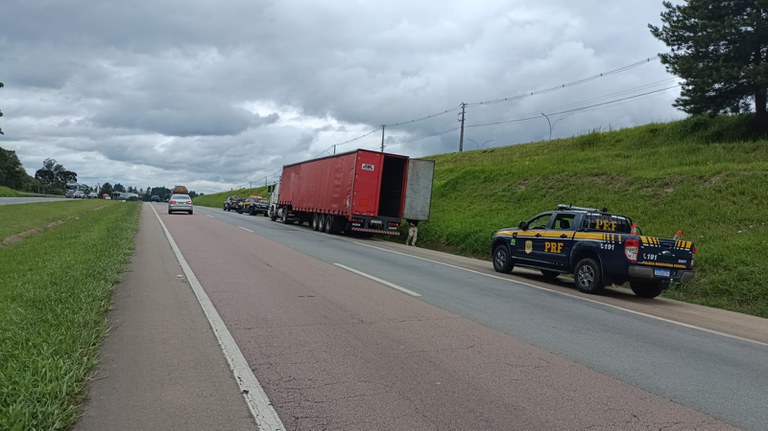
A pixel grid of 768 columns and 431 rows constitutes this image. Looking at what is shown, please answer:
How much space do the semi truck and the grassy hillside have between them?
1.73 metres

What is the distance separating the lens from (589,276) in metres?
10.8

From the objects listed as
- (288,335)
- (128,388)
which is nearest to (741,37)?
(288,335)

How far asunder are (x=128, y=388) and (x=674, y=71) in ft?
87.1

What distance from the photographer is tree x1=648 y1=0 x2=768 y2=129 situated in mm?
21828

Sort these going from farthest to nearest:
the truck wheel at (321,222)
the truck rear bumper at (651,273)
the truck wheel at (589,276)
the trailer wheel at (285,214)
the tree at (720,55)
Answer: the trailer wheel at (285,214) → the truck wheel at (321,222) → the tree at (720,55) → the truck wheel at (589,276) → the truck rear bumper at (651,273)

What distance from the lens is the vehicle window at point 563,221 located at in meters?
11.8

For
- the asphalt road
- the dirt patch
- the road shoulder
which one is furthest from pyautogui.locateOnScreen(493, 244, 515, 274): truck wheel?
the dirt patch

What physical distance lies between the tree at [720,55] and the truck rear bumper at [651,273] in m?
14.9

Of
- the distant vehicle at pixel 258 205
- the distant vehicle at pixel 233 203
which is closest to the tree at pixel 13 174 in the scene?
the distant vehicle at pixel 233 203

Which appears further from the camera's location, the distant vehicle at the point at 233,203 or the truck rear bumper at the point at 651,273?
the distant vehicle at the point at 233,203

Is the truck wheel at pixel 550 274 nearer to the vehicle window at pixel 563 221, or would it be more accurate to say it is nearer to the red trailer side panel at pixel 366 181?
the vehicle window at pixel 563 221

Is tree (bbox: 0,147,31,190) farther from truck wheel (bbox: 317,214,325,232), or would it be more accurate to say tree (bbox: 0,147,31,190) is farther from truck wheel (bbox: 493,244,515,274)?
truck wheel (bbox: 493,244,515,274)

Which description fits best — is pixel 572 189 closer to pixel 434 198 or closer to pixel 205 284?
pixel 434 198

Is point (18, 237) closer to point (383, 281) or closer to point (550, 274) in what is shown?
point (383, 281)
